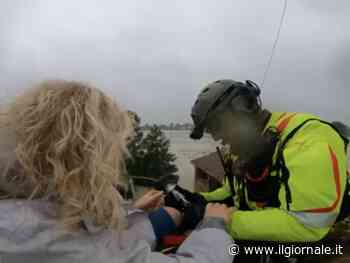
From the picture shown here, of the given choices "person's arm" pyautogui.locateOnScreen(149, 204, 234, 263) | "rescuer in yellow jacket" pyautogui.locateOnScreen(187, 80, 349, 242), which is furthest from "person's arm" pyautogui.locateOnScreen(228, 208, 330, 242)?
"person's arm" pyautogui.locateOnScreen(149, 204, 234, 263)

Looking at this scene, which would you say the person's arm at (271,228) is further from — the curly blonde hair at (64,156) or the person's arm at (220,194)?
the curly blonde hair at (64,156)

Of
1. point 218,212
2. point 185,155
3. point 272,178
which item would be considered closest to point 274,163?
point 272,178

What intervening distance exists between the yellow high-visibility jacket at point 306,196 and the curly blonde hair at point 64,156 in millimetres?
1086

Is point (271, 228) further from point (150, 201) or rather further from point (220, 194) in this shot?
point (220, 194)

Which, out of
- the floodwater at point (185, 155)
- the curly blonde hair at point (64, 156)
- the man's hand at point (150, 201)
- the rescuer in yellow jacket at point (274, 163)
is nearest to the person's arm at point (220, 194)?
the rescuer in yellow jacket at point (274, 163)

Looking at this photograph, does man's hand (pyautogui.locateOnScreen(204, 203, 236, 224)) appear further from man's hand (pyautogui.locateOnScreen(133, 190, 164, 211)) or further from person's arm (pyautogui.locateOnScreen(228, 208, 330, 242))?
man's hand (pyautogui.locateOnScreen(133, 190, 164, 211))

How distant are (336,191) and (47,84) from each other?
5.46ft

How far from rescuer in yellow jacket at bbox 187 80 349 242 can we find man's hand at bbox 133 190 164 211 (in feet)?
1.50

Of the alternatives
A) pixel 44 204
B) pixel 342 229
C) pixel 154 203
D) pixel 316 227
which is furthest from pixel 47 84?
pixel 342 229

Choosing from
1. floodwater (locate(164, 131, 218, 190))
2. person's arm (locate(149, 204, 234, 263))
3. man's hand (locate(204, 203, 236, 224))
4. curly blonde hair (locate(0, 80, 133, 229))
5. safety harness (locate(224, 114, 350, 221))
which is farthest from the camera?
floodwater (locate(164, 131, 218, 190))

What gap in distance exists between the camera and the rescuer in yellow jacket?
2.38 meters

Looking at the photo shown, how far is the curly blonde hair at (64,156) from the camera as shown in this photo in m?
1.63

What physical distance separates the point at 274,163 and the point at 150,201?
0.80 metres

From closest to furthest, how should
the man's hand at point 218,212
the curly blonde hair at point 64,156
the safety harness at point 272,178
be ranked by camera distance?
the curly blonde hair at point 64,156 → the man's hand at point 218,212 → the safety harness at point 272,178
